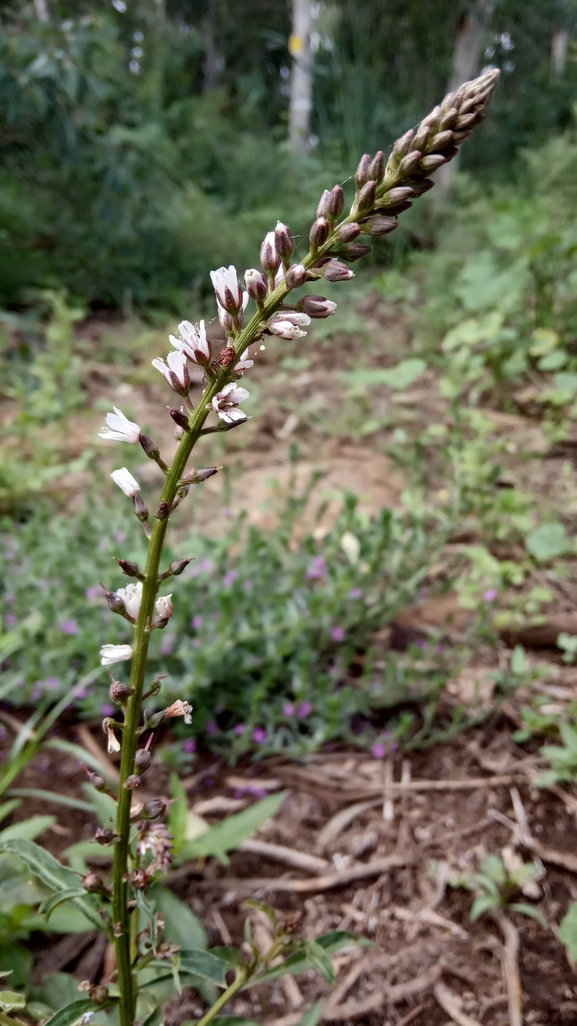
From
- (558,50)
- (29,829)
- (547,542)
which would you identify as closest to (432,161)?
(29,829)

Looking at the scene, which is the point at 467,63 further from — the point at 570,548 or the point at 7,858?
the point at 7,858

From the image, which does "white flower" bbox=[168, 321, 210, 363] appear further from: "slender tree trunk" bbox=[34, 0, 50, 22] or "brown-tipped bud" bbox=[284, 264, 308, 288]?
"slender tree trunk" bbox=[34, 0, 50, 22]

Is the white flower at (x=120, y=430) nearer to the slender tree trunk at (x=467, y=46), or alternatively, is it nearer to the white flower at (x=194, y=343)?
the white flower at (x=194, y=343)

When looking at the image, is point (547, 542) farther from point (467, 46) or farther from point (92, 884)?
point (467, 46)

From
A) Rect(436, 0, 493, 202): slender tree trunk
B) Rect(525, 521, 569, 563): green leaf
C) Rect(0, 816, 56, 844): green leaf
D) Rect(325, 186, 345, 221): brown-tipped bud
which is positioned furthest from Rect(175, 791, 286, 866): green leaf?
Rect(436, 0, 493, 202): slender tree trunk

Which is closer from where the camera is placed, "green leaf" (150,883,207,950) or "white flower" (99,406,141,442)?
"white flower" (99,406,141,442)

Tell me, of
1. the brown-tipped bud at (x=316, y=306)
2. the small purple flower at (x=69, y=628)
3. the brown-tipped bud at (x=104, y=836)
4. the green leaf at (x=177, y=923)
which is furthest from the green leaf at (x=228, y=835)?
the brown-tipped bud at (x=316, y=306)

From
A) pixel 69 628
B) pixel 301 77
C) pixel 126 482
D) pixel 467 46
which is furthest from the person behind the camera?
pixel 301 77

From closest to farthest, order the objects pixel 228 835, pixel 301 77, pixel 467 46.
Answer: pixel 228 835, pixel 467 46, pixel 301 77
